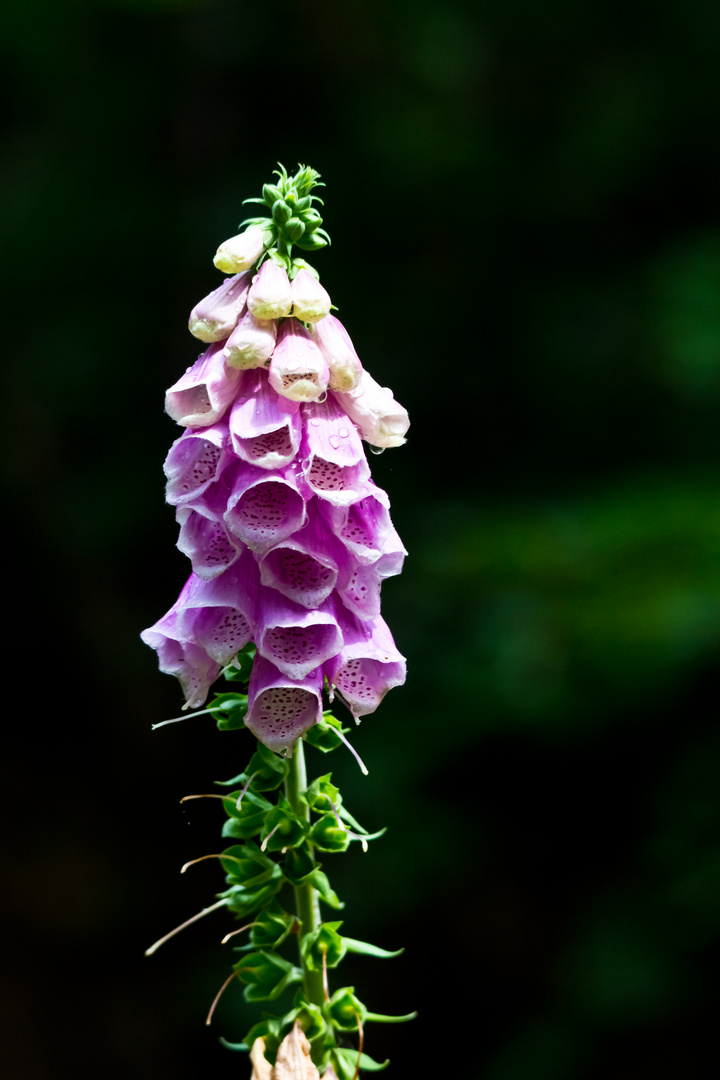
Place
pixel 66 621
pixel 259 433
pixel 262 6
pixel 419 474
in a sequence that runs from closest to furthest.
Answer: pixel 259 433 < pixel 419 474 < pixel 262 6 < pixel 66 621

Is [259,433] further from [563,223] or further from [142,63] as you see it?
[142,63]

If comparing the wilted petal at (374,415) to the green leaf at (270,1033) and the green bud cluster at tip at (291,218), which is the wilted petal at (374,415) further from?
the green leaf at (270,1033)

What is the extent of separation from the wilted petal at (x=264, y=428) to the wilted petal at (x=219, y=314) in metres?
0.09

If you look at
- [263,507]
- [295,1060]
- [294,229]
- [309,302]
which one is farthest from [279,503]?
[295,1060]

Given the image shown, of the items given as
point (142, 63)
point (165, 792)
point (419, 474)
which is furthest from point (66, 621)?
point (142, 63)

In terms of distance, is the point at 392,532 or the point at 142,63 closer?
the point at 392,532

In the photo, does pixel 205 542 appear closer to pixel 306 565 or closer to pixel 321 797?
pixel 306 565

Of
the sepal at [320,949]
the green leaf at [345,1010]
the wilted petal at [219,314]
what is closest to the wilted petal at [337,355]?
the wilted petal at [219,314]

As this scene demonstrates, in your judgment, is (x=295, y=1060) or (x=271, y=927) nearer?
(x=295, y=1060)

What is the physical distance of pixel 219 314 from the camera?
1.47 metres

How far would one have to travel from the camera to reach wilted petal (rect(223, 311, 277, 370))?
1.43m

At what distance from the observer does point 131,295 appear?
609 cm

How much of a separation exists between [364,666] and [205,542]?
28cm

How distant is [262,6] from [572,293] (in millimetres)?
2256
